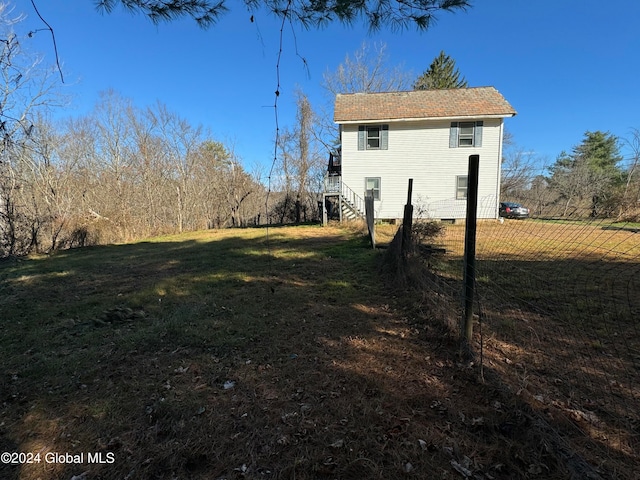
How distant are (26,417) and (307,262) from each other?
18.5 ft

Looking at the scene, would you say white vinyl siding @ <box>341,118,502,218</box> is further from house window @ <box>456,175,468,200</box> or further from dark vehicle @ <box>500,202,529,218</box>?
dark vehicle @ <box>500,202,529,218</box>

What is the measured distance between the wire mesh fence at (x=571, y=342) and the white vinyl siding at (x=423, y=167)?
10184mm

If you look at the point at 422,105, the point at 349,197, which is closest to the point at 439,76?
the point at 422,105

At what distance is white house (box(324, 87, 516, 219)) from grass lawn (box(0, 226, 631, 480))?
12.3 metres

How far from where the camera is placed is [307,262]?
7617 millimetres

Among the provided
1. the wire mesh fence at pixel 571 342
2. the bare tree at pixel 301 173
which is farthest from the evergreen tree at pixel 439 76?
the wire mesh fence at pixel 571 342

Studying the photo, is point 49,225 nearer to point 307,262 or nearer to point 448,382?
point 307,262

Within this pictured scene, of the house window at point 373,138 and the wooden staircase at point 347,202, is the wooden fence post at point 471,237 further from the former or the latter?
the house window at point 373,138

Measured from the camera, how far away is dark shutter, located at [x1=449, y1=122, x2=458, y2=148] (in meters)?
16.0

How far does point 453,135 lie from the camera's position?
52.6ft

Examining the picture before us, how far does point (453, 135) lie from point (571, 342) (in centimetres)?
1478

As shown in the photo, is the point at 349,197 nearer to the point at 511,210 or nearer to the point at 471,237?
the point at 511,210

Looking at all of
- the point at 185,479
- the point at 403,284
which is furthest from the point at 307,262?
the point at 185,479

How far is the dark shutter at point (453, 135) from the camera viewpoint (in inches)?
631
